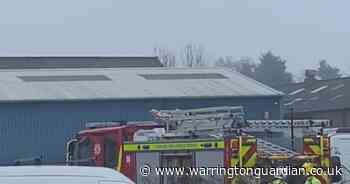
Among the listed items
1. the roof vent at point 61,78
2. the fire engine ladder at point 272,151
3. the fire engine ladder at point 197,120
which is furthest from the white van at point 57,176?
the roof vent at point 61,78

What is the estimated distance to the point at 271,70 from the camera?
11050cm

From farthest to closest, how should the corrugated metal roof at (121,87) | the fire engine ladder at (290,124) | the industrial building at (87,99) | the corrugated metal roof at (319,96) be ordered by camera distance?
the corrugated metal roof at (319,96)
the corrugated metal roof at (121,87)
the industrial building at (87,99)
the fire engine ladder at (290,124)

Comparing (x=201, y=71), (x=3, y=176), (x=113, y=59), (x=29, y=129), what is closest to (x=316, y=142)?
(x=3, y=176)

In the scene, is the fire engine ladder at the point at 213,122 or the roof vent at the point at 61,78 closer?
the fire engine ladder at the point at 213,122

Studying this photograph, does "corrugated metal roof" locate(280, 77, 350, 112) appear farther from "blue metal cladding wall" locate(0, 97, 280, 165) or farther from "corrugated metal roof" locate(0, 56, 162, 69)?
"blue metal cladding wall" locate(0, 97, 280, 165)

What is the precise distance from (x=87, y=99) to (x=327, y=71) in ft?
293

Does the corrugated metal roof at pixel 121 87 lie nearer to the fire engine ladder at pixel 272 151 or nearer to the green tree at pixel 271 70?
the fire engine ladder at pixel 272 151

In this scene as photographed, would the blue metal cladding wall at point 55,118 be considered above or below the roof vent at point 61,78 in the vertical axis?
below

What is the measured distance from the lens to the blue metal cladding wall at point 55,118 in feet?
131

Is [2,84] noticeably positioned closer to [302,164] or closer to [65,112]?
[65,112]

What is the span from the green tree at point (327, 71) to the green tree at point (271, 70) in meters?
11.5

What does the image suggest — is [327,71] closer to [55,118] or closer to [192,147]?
[55,118]

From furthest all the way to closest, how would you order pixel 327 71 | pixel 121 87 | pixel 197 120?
pixel 327 71 → pixel 121 87 → pixel 197 120

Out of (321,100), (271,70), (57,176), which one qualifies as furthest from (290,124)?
(271,70)
